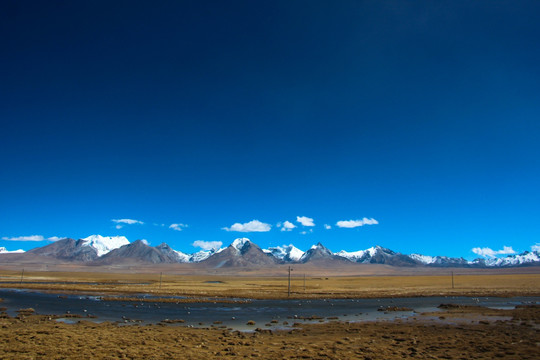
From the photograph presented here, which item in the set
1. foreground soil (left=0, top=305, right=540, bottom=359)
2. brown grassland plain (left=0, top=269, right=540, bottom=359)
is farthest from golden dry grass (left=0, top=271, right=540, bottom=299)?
foreground soil (left=0, top=305, right=540, bottom=359)

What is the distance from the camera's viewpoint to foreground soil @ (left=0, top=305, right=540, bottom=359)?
824 inches

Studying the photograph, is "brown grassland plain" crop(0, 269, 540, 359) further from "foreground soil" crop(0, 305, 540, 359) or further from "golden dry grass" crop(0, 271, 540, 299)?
"golden dry grass" crop(0, 271, 540, 299)

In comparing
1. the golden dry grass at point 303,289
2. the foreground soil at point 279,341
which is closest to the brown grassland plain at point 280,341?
the foreground soil at point 279,341

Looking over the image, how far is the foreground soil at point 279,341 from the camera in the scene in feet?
68.7

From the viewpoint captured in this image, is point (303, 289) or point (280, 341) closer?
point (280, 341)

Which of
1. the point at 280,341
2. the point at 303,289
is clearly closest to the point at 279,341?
the point at 280,341

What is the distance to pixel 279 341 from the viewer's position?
84.0ft

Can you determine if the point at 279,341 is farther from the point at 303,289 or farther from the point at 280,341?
the point at 303,289

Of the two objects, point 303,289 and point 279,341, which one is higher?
point 279,341

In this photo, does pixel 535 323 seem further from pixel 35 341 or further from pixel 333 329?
pixel 35 341

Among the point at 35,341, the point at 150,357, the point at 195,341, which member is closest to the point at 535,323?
the point at 195,341

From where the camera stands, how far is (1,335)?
83.7 ft

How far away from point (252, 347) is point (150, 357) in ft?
21.6

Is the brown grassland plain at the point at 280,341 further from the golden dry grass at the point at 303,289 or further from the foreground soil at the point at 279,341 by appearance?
the golden dry grass at the point at 303,289
